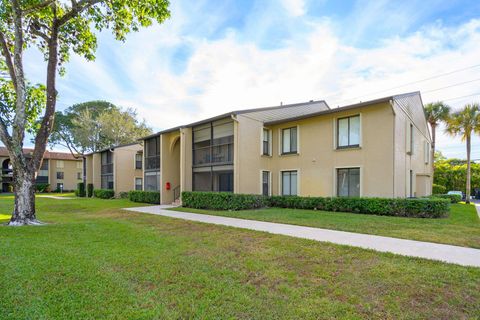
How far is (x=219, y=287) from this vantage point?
12.6 feet

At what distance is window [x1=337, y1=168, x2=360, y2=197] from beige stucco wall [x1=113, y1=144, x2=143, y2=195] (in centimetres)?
2146

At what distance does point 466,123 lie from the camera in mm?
20766

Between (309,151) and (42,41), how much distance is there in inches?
566

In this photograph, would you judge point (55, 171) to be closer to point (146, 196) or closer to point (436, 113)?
point (146, 196)

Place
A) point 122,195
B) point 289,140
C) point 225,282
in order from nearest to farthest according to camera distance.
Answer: point 225,282
point 289,140
point 122,195

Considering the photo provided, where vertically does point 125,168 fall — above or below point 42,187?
above

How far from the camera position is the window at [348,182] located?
13516 mm

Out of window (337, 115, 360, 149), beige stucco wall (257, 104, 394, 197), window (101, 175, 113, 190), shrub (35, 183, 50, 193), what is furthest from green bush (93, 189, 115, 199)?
window (337, 115, 360, 149)

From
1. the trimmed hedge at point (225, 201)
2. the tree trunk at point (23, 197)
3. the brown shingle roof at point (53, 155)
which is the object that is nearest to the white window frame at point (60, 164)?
the brown shingle roof at point (53, 155)

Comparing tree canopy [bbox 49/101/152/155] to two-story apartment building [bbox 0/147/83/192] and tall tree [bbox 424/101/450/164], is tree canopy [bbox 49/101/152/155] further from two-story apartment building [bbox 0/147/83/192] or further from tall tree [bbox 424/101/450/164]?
tall tree [bbox 424/101/450/164]

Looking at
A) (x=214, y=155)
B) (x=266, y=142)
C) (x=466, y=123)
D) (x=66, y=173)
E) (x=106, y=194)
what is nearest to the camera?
(x=266, y=142)

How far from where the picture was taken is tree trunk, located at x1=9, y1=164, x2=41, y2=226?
9.40m

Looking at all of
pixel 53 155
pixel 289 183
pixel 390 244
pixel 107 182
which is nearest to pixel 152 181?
pixel 107 182

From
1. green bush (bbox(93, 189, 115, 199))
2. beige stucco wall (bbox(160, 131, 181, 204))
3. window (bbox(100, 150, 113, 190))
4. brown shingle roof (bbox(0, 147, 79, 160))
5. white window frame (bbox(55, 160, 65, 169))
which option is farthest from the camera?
white window frame (bbox(55, 160, 65, 169))
